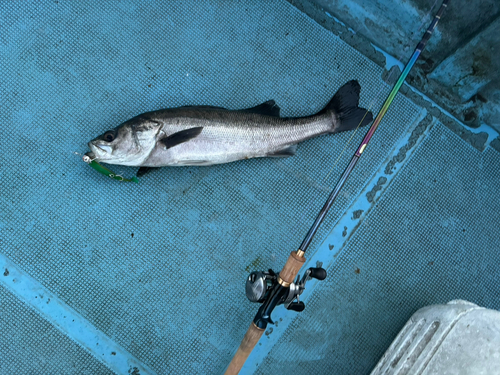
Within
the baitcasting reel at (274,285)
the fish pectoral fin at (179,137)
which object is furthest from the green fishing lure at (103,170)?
the baitcasting reel at (274,285)

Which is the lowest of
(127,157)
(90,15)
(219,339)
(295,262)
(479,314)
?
(219,339)

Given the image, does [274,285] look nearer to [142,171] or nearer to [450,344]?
[450,344]

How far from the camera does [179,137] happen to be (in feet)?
7.64

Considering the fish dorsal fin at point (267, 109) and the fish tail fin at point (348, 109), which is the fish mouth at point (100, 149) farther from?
the fish tail fin at point (348, 109)

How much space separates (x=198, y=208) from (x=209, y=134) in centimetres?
53

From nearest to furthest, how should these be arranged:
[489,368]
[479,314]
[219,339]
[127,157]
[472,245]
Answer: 1. [489,368]
2. [479,314]
3. [127,157]
4. [219,339]
5. [472,245]

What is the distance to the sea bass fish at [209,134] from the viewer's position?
2.34 m

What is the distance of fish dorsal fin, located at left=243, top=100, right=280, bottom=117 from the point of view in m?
2.55

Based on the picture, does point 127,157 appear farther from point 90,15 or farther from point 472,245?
point 472,245

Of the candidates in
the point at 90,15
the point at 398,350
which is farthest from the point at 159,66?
the point at 398,350

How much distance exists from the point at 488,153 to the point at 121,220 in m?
2.74

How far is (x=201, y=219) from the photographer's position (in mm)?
2598

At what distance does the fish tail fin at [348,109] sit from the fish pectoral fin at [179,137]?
2.97 ft

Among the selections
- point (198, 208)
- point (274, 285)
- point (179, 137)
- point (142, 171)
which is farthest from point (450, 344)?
point (142, 171)
